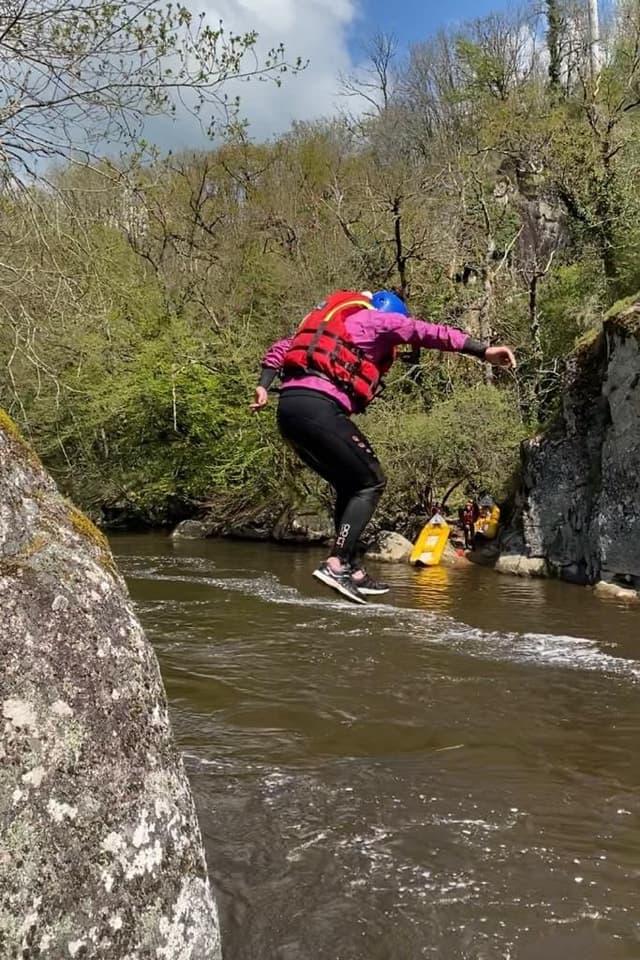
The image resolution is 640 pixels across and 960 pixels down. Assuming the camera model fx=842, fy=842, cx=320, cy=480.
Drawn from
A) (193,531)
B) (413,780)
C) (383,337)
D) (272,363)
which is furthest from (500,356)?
(193,531)

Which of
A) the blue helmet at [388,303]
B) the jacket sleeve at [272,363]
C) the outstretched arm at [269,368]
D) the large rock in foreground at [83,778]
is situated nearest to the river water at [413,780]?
the large rock in foreground at [83,778]

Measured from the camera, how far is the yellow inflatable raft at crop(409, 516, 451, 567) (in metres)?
17.5

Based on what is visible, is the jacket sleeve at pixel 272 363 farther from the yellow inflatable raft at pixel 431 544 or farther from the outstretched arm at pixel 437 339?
the yellow inflatable raft at pixel 431 544

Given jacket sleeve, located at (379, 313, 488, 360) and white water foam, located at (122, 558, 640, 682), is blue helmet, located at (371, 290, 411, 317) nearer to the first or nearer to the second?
jacket sleeve, located at (379, 313, 488, 360)

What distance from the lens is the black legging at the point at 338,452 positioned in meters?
5.40

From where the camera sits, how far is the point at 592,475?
52.0ft

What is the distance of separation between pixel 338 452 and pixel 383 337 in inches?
31.3

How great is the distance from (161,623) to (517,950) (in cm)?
785

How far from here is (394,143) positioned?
32.9 metres

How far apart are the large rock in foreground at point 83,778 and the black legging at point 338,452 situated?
2.48 meters

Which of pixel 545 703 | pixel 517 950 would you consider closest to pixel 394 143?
pixel 545 703

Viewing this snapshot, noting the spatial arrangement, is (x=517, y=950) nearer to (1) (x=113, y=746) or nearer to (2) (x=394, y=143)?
(1) (x=113, y=746)

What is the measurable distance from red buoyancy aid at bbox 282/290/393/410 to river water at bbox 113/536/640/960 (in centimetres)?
256

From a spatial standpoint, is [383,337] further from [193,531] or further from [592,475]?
[193,531]
